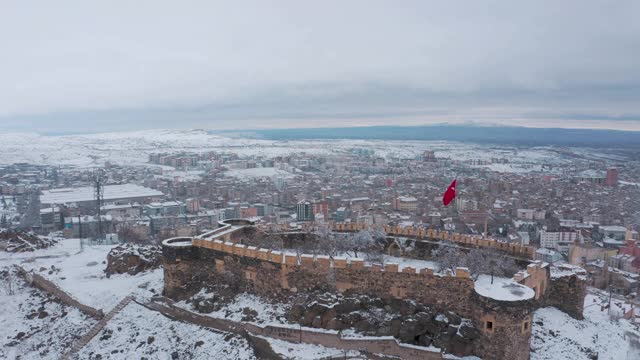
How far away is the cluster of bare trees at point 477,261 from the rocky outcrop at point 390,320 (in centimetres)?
306

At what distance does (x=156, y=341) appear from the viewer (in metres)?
20.7

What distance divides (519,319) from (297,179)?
9082 centimetres

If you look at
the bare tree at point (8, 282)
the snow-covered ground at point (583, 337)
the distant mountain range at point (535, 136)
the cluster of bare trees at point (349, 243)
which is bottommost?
the bare tree at point (8, 282)

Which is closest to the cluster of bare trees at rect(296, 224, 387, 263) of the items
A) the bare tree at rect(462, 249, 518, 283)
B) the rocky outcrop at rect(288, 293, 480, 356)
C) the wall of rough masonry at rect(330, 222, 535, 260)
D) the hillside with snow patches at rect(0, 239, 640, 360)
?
the wall of rough masonry at rect(330, 222, 535, 260)

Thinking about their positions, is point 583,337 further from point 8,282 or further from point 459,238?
point 8,282

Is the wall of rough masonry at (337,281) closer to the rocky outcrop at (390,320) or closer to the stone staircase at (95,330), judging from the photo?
the rocky outcrop at (390,320)

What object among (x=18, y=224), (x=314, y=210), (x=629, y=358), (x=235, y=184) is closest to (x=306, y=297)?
(x=629, y=358)

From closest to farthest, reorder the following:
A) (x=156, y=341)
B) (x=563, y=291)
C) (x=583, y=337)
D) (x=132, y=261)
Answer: (x=583, y=337) < (x=156, y=341) < (x=563, y=291) < (x=132, y=261)

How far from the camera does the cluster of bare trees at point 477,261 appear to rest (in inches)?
861

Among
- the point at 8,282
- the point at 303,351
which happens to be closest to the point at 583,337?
the point at 303,351

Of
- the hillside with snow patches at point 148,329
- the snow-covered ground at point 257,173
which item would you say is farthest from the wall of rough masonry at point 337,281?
the snow-covered ground at point 257,173

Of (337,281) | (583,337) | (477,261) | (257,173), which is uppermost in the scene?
(477,261)

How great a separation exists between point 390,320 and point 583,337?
333 inches

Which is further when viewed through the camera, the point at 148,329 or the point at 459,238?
the point at 459,238
